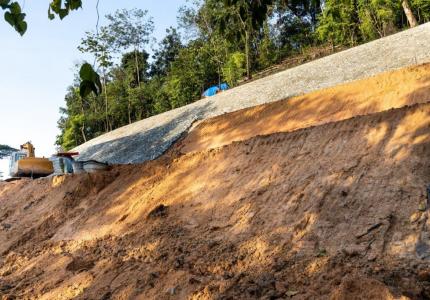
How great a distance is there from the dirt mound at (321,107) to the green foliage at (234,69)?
56.4 ft

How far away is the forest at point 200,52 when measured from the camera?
2628cm

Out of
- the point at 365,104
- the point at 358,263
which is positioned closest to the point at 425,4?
the point at 365,104

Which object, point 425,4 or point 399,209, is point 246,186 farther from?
point 425,4

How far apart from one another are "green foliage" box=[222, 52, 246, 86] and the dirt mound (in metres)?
17.2

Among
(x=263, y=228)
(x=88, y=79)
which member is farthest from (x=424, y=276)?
(x=88, y=79)

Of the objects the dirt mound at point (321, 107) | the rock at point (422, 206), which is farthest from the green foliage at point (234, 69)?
the rock at point (422, 206)

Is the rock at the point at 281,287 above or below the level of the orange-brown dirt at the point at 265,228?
below

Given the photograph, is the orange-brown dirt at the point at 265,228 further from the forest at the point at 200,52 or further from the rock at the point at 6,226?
the forest at the point at 200,52

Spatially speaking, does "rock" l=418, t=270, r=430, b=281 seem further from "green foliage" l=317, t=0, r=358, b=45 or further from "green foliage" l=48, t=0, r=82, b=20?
"green foliage" l=317, t=0, r=358, b=45

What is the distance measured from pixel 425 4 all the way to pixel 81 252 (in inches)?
877

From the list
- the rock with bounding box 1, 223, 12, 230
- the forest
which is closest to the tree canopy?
the forest

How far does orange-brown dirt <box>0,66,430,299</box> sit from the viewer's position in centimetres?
442

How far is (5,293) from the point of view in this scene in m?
7.12

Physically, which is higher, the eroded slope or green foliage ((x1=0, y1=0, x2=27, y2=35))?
green foliage ((x1=0, y1=0, x2=27, y2=35))
